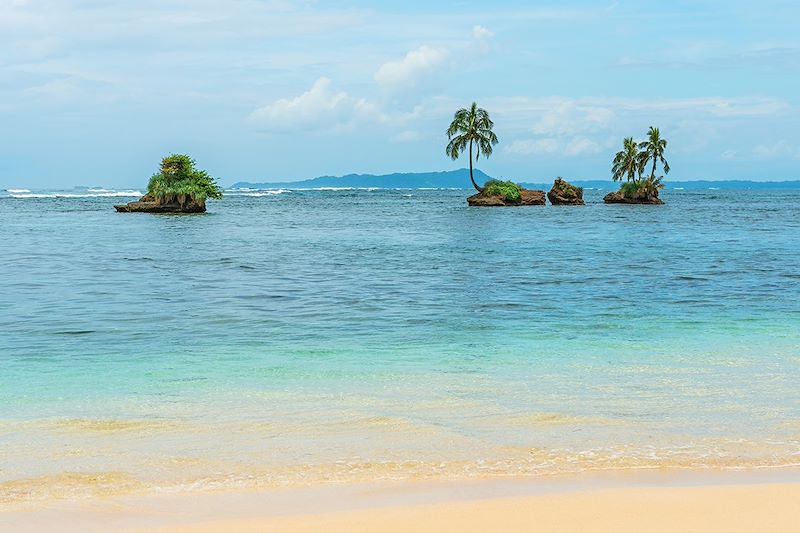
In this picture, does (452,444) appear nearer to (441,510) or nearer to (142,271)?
(441,510)

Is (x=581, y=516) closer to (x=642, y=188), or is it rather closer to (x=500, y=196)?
(x=500, y=196)

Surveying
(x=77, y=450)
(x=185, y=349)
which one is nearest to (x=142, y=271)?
(x=185, y=349)

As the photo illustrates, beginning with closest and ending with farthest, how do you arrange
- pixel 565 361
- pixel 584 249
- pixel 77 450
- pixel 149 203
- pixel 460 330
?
pixel 77 450 → pixel 565 361 → pixel 460 330 → pixel 584 249 → pixel 149 203

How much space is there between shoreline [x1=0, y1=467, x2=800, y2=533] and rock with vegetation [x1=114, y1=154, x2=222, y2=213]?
5944cm

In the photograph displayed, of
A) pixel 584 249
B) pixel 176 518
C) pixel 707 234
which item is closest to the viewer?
pixel 176 518

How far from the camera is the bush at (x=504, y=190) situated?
277ft

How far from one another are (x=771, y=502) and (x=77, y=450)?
5.84m

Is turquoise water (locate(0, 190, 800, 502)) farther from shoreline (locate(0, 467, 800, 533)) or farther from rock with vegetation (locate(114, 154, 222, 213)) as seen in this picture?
rock with vegetation (locate(114, 154, 222, 213))

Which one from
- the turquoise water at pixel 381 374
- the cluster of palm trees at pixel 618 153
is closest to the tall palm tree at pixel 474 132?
the cluster of palm trees at pixel 618 153

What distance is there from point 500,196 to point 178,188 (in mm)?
33593

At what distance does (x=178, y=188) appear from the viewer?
6456cm

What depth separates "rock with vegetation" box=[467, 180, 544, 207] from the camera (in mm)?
84562

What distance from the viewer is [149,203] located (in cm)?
6806

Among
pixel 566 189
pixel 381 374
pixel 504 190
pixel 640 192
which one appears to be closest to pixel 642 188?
pixel 640 192
